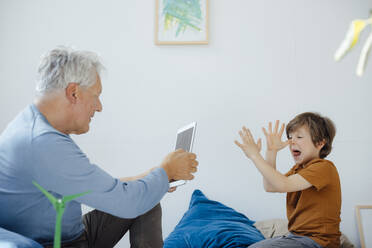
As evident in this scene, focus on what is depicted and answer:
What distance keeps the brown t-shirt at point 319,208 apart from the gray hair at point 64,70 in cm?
100

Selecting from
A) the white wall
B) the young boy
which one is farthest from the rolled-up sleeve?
the white wall

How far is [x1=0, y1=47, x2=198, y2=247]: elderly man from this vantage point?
1200mm

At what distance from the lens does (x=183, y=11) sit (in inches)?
107

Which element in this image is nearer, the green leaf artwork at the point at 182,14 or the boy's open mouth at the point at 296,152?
the boy's open mouth at the point at 296,152

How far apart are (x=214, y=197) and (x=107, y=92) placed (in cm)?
102

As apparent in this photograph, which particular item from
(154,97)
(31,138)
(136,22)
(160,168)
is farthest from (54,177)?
(136,22)

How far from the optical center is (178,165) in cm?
154

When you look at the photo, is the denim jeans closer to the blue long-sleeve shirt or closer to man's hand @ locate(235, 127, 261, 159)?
the blue long-sleeve shirt

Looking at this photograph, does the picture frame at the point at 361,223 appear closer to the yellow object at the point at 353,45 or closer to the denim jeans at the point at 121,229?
the denim jeans at the point at 121,229

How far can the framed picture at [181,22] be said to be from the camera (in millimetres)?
2701

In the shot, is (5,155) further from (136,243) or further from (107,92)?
(107,92)

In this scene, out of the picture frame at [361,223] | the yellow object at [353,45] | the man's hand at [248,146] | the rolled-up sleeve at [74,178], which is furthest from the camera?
the picture frame at [361,223]

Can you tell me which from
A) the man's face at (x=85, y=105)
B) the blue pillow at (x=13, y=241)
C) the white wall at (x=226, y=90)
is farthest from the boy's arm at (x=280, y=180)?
the blue pillow at (x=13, y=241)

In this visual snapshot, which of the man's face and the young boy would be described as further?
the young boy
